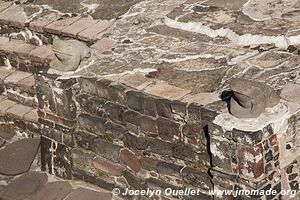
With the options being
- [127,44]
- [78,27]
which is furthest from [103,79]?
[78,27]

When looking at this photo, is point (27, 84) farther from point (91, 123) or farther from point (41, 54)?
point (91, 123)

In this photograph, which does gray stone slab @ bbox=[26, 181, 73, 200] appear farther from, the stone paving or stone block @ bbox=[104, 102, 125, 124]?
stone block @ bbox=[104, 102, 125, 124]

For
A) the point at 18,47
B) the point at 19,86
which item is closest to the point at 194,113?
the point at 19,86

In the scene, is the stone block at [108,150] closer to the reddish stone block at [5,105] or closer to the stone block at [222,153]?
the stone block at [222,153]

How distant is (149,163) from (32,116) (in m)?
1.79

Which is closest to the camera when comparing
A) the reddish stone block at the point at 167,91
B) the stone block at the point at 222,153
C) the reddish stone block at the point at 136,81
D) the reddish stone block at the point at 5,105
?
the stone block at the point at 222,153

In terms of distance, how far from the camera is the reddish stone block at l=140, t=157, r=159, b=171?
21.3 ft

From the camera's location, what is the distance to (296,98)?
6.07 meters

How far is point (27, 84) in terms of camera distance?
800 cm

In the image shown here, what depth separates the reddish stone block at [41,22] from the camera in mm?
8172

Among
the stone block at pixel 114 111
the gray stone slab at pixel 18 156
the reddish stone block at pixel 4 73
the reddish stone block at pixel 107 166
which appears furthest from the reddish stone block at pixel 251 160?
the reddish stone block at pixel 4 73

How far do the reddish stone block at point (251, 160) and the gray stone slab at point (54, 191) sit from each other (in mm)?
1957

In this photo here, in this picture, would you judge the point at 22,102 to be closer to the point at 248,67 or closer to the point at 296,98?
the point at 248,67

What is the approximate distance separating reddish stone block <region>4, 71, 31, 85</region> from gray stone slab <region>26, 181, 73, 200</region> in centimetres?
145
